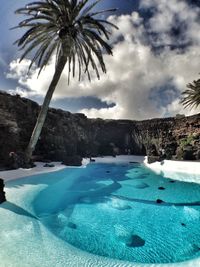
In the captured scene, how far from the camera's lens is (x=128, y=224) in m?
7.31

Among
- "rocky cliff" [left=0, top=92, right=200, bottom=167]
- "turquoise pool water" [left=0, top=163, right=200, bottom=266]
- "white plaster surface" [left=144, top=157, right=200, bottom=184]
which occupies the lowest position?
"turquoise pool water" [left=0, top=163, right=200, bottom=266]

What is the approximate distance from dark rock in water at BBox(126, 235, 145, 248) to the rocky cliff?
45.3 feet

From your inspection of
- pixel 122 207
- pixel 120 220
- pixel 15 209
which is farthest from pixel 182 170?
pixel 15 209

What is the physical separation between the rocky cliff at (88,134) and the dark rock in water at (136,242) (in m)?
13.8

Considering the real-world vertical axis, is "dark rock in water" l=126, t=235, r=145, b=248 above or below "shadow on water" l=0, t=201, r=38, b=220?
below

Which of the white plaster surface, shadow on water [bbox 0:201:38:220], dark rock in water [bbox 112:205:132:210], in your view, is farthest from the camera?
the white plaster surface

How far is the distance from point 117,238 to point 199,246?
215 cm

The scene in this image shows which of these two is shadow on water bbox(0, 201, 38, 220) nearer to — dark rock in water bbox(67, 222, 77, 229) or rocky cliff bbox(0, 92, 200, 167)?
dark rock in water bbox(67, 222, 77, 229)

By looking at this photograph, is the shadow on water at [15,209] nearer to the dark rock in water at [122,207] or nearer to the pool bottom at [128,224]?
the pool bottom at [128,224]

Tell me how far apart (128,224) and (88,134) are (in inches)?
1333

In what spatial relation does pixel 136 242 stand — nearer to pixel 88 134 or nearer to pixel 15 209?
pixel 15 209

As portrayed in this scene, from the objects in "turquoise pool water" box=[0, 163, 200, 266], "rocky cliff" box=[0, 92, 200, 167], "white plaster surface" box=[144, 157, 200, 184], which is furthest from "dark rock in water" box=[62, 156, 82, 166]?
"turquoise pool water" box=[0, 163, 200, 266]

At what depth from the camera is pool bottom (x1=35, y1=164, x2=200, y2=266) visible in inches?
214

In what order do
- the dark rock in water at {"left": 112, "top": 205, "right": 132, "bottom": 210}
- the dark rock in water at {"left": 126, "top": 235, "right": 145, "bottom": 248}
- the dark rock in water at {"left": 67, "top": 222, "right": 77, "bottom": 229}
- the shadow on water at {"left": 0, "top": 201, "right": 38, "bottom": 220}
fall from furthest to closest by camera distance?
the dark rock in water at {"left": 112, "top": 205, "right": 132, "bottom": 210} < the shadow on water at {"left": 0, "top": 201, "right": 38, "bottom": 220} < the dark rock in water at {"left": 67, "top": 222, "right": 77, "bottom": 229} < the dark rock in water at {"left": 126, "top": 235, "right": 145, "bottom": 248}
